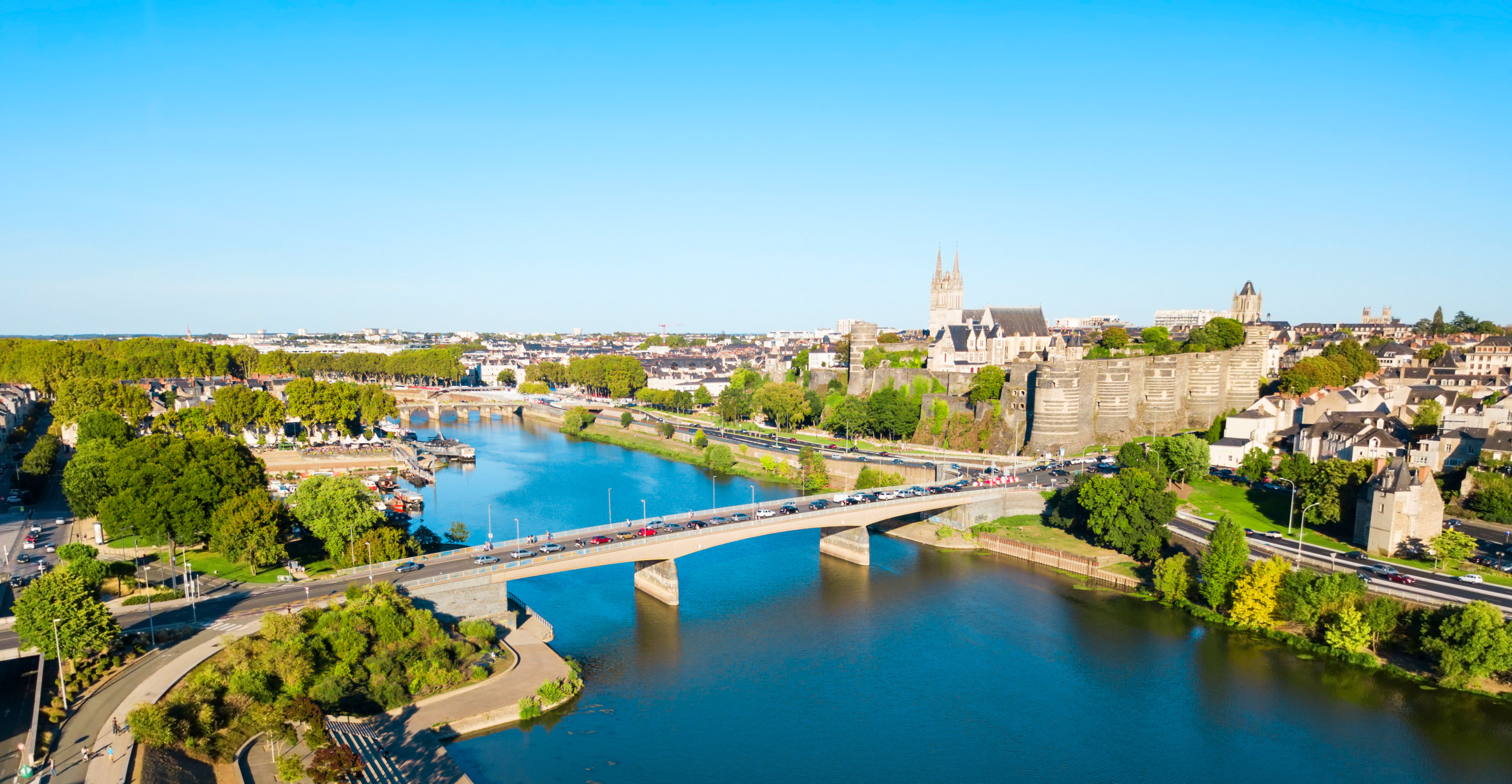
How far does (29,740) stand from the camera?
2250 centimetres

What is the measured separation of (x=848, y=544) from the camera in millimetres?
47812

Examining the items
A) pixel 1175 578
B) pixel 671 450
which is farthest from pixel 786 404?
pixel 1175 578

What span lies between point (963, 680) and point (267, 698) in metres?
23.0

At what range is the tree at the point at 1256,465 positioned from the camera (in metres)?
52.0

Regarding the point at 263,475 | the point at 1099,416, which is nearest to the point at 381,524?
the point at 263,475

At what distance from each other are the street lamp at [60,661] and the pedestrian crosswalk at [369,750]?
7187mm

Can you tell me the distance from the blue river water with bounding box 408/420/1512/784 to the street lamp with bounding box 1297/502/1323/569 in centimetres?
484

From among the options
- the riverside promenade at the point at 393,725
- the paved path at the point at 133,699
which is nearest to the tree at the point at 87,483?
the paved path at the point at 133,699

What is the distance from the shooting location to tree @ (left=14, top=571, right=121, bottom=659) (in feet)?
85.6

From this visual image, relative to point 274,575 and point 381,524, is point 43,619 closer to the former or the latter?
point 274,575

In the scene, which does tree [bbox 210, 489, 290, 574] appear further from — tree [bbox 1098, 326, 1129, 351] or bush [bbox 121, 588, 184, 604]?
tree [bbox 1098, 326, 1129, 351]

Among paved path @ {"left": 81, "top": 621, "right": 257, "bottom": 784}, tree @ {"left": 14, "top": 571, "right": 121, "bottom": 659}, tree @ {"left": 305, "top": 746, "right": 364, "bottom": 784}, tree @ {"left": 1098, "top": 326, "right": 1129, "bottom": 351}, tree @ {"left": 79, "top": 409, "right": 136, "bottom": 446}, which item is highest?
tree @ {"left": 1098, "top": 326, "right": 1129, "bottom": 351}

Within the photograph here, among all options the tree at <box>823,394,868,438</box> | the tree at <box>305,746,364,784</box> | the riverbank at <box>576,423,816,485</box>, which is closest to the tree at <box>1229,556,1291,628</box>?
the tree at <box>305,746,364,784</box>

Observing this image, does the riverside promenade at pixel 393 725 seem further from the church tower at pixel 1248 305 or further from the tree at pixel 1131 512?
the church tower at pixel 1248 305
